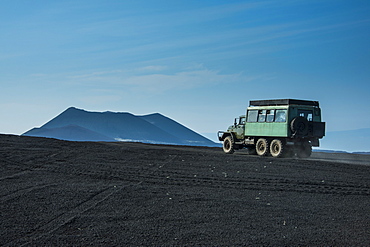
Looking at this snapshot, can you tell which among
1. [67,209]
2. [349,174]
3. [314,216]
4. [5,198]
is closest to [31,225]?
[67,209]

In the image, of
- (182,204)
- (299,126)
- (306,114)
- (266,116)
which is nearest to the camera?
(182,204)

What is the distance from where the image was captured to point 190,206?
436 inches

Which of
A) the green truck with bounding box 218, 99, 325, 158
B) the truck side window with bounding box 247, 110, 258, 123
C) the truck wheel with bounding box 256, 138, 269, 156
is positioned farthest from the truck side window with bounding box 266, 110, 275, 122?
the truck wheel with bounding box 256, 138, 269, 156

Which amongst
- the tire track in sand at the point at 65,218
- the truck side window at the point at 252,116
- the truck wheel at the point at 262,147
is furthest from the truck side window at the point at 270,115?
the tire track in sand at the point at 65,218

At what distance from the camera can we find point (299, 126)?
25578 millimetres

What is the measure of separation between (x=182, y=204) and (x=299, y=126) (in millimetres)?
15994

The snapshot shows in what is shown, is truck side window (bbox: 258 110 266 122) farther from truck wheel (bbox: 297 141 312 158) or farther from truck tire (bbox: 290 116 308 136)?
truck wheel (bbox: 297 141 312 158)

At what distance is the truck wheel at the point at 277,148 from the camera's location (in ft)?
85.0

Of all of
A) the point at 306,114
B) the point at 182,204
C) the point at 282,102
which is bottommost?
the point at 182,204

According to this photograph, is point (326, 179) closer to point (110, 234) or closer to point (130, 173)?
point (130, 173)

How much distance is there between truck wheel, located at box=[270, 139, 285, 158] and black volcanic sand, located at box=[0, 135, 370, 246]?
→ 5.65m

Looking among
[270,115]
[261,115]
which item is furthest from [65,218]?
[261,115]

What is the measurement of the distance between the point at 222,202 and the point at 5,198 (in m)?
6.16

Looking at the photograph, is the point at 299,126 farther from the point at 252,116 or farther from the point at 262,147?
the point at 252,116
